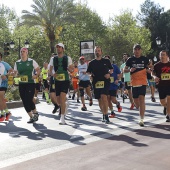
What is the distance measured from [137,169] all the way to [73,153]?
126 centimetres

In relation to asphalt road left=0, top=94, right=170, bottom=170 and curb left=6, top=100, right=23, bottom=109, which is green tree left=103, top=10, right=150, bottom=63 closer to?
curb left=6, top=100, right=23, bottom=109

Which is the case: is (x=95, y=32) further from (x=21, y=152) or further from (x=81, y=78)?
(x=21, y=152)

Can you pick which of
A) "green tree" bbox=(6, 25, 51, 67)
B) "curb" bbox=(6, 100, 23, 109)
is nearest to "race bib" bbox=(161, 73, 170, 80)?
"curb" bbox=(6, 100, 23, 109)

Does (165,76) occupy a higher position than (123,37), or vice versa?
(123,37)

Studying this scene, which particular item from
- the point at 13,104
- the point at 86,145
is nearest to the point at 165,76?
the point at 86,145

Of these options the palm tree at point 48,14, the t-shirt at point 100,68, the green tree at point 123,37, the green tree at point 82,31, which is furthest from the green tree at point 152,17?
the t-shirt at point 100,68

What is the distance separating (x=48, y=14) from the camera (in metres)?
37.8

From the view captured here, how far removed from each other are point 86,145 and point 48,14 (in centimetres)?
3280

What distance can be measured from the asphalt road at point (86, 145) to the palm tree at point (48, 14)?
29.0 meters

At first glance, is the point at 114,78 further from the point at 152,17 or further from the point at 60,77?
the point at 152,17

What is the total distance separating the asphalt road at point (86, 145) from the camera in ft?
16.0

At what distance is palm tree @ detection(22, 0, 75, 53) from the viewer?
3759 centimetres

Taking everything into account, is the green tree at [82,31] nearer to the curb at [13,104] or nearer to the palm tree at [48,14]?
the palm tree at [48,14]

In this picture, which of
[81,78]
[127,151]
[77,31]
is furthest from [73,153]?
[77,31]
